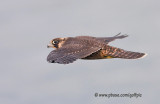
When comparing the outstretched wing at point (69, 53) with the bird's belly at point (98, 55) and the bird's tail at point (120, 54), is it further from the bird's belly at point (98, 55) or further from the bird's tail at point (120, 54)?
the bird's tail at point (120, 54)

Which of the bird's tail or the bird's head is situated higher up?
the bird's head

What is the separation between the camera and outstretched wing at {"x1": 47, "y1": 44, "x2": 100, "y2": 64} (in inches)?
782

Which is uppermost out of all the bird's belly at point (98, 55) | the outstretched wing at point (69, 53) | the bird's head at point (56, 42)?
the bird's head at point (56, 42)

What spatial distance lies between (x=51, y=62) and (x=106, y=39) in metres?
6.23

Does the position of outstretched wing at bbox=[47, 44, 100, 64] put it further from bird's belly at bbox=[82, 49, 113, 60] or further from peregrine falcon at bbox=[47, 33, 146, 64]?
bird's belly at bbox=[82, 49, 113, 60]

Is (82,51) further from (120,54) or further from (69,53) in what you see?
(120,54)

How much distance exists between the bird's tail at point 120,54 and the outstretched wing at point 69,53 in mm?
693

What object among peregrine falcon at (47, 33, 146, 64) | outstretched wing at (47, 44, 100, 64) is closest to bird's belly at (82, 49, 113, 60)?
peregrine falcon at (47, 33, 146, 64)

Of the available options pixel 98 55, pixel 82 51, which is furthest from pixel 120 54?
pixel 82 51

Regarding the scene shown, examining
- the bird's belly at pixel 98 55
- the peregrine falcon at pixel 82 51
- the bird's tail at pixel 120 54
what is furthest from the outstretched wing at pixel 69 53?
the bird's tail at pixel 120 54

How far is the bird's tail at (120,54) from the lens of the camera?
22.1 m

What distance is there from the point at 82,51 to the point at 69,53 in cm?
76

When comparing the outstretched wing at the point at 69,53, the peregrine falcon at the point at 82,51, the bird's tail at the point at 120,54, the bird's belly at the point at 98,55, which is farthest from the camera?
the bird's belly at the point at 98,55

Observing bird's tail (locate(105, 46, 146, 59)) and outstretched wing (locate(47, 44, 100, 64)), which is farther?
bird's tail (locate(105, 46, 146, 59))
